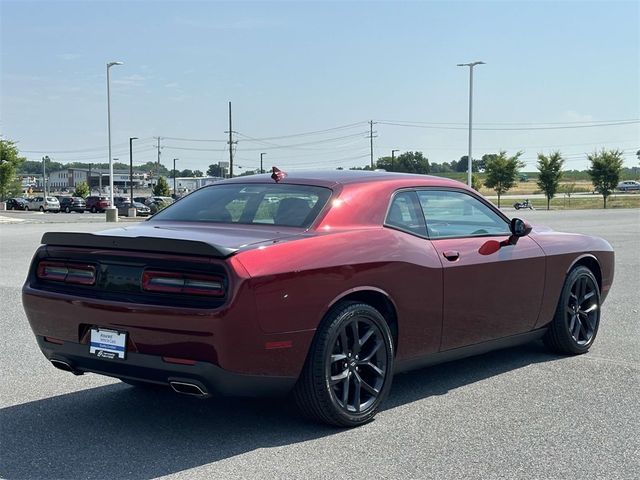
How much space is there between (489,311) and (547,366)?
1001 mm

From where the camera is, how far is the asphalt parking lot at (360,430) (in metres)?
3.69

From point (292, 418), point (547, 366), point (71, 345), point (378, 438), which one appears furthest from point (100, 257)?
point (547, 366)

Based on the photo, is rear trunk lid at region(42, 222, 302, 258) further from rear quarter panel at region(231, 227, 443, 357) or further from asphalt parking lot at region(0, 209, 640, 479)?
asphalt parking lot at region(0, 209, 640, 479)

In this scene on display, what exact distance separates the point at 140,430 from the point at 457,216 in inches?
106

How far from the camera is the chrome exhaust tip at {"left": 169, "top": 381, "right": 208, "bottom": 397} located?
12.6 ft

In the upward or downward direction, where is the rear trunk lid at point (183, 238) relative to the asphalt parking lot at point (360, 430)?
upward

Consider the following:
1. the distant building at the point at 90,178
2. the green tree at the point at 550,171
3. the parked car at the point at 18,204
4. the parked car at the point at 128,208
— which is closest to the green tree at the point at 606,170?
the green tree at the point at 550,171

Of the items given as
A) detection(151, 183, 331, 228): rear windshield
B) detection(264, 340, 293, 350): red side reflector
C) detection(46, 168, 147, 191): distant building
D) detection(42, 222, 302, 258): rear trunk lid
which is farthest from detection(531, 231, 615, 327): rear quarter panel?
detection(46, 168, 147, 191): distant building

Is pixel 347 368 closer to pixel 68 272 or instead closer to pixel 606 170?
pixel 68 272

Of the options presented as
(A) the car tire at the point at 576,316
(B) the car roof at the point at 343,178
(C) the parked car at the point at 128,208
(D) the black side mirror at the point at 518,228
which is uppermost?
(B) the car roof at the point at 343,178

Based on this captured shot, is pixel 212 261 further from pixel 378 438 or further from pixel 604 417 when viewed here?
pixel 604 417

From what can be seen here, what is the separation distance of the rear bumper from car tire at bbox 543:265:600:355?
9.61 ft

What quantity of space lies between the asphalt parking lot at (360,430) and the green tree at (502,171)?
180 ft

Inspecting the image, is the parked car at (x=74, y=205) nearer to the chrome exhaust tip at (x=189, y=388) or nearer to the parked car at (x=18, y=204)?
the parked car at (x=18, y=204)
